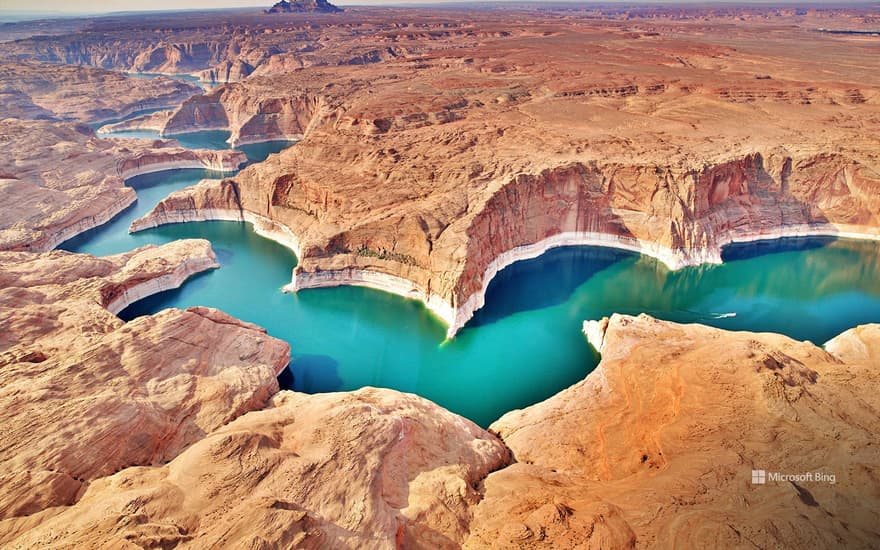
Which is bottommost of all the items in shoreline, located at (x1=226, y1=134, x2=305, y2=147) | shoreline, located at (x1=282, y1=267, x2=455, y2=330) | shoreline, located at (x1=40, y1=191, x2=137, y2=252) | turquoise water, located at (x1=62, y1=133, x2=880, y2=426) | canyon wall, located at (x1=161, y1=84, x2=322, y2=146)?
turquoise water, located at (x1=62, y1=133, x2=880, y2=426)

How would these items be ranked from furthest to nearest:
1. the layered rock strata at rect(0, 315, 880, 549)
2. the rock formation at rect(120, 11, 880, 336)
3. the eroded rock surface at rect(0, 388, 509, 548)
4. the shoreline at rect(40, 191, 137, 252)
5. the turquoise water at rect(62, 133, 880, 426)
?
the shoreline at rect(40, 191, 137, 252), the rock formation at rect(120, 11, 880, 336), the turquoise water at rect(62, 133, 880, 426), the layered rock strata at rect(0, 315, 880, 549), the eroded rock surface at rect(0, 388, 509, 548)

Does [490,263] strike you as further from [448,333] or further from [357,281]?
[357,281]

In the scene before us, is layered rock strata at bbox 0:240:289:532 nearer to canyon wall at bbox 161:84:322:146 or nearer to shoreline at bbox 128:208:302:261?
shoreline at bbox 128:208:302:261

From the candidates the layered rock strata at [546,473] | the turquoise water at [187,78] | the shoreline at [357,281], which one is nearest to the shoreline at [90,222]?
the shoreline at [357,281]

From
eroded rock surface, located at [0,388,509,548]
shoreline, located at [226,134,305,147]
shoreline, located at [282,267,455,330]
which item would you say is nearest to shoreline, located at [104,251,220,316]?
shoreline, located at [282,267,455,330]

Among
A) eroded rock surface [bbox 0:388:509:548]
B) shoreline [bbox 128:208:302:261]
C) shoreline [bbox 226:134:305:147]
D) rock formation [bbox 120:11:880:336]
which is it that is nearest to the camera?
eroded rock surface [bbox 0:388:509:548]

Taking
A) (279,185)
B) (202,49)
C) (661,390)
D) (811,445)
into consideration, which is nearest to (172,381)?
(661,390)
